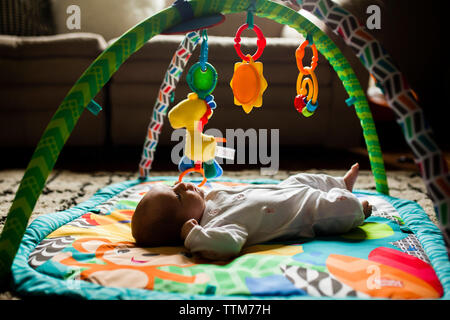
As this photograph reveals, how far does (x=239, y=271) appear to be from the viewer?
0.65 m

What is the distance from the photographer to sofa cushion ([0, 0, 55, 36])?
2068 millimetres

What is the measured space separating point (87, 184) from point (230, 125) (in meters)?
0.73

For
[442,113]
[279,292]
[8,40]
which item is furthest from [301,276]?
[442,113]

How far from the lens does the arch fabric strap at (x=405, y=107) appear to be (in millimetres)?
543

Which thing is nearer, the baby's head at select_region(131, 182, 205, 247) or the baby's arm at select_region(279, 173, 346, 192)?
the baby's head at select_region(131, 182, 205, 247)

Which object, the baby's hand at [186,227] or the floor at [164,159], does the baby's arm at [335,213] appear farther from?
the floor at [164,159]

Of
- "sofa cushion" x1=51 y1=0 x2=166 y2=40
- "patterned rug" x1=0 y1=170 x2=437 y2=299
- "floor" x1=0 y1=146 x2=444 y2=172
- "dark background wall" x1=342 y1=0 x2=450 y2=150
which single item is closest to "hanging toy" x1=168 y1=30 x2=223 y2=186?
"patterned rug" x1=0 y1=170 x2=437 y2=299

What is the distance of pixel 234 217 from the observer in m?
0.78

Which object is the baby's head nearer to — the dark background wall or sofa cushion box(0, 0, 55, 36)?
sofa cushion box(0, 0, 55, 36)

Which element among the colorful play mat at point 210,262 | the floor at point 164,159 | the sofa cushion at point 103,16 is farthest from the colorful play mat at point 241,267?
the sofa cushion at point 103,16

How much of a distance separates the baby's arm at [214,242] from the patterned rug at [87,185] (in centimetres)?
59

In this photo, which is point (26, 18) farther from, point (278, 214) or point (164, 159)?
point (278, 214)

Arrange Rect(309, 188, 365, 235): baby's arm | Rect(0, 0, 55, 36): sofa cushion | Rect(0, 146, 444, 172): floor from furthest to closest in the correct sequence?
Rect(0, 0, 55, 36): sofa cushion → Rect(0, 146, 444, 172): floor → Rect(309, 188, 365, 235): baby's arm
